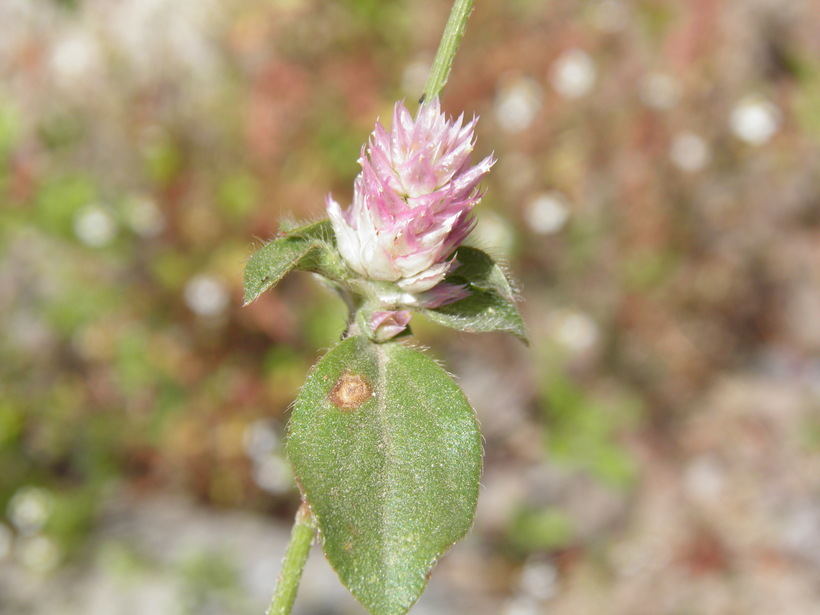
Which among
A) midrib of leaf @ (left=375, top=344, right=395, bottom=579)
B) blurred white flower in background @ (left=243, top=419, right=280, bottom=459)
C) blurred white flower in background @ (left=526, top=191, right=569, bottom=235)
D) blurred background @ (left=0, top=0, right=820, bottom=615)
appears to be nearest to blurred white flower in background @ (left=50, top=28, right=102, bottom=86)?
blurred background @ (left=0, top=0, right=820, bottom=615)

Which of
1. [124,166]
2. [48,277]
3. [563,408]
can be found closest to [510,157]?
[563,408]

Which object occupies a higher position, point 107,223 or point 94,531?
point 107,223

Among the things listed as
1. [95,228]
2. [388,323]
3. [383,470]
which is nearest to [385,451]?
[383,470]

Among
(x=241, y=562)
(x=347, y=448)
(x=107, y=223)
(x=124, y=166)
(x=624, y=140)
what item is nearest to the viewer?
(x=347, y=448)

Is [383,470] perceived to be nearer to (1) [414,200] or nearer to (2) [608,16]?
(1) [414,200]

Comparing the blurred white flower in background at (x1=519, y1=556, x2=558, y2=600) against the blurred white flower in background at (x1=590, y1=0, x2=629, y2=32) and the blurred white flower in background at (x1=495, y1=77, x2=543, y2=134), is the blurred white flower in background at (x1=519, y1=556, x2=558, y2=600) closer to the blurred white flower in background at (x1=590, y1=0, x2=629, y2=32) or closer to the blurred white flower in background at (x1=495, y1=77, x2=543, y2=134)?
the blurred white flower in background at (x1=495, y1=77, x2=543, y2=134)

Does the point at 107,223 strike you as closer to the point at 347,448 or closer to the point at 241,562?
the point at 241,562
